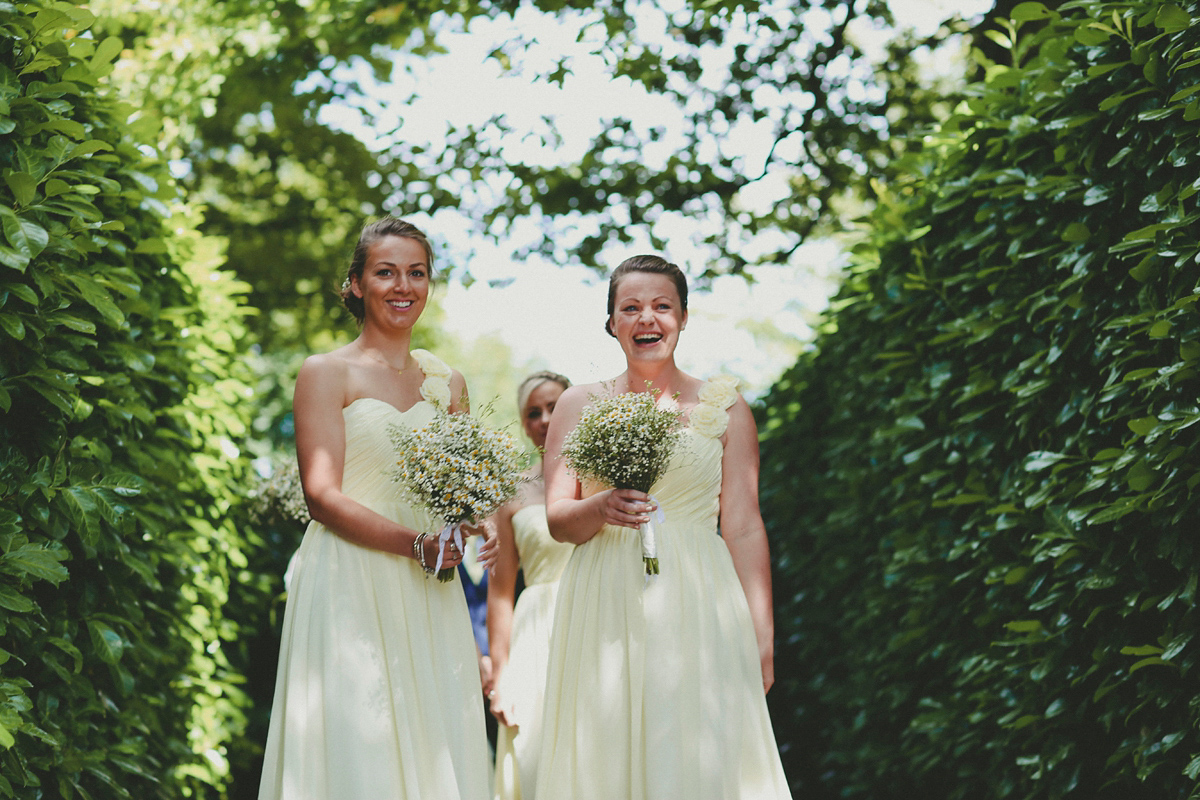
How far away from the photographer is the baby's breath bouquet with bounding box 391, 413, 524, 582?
379 centimetres

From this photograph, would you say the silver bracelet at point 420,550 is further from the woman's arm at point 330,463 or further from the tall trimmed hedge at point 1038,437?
the tall trimmed hedge at point 1038,437

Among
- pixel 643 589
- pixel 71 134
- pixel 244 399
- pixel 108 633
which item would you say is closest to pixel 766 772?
pixel 643 589

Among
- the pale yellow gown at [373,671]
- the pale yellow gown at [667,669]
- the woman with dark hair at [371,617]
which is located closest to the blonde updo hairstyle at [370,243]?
the woman with dark hair at [371,617]

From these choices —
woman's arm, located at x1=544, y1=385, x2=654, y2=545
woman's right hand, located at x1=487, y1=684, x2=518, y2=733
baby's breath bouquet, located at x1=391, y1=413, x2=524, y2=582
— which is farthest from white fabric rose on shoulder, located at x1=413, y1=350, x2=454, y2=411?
woman's right hand, located at x1=487, y1=684, x2=518, y2=733

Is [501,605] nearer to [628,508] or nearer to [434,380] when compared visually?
[434,380]

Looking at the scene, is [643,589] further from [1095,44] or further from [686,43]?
[686,43]

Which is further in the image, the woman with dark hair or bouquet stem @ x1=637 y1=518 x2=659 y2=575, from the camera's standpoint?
bouquet stem @ x1=637 y1=518 x2=659 y2=575

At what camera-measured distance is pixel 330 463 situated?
3.96 m

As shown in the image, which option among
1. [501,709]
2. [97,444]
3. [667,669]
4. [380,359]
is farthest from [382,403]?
[501,709]

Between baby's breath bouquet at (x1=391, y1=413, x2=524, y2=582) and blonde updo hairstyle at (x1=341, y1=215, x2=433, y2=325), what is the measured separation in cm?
71

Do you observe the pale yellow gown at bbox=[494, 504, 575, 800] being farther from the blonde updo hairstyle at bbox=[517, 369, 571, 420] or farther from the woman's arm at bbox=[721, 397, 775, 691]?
the woman's arm at bbox=[721, 397, 775, 691]

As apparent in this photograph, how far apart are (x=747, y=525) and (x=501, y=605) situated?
1652 millimetres

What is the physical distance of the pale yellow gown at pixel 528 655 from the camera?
5.24m

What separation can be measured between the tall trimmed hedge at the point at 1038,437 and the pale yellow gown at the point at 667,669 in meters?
1.15
